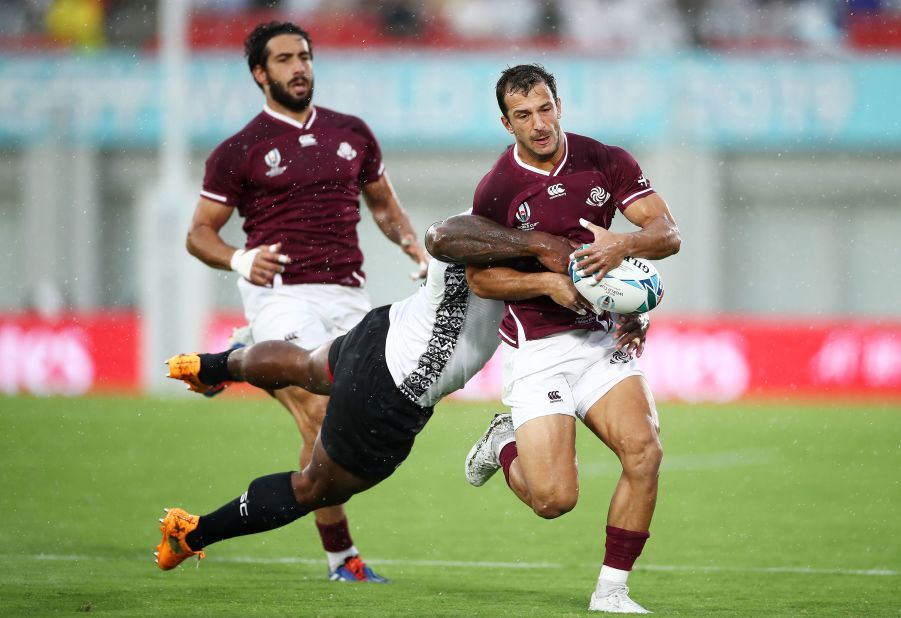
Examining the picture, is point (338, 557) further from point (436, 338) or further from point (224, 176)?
point (224, 176)

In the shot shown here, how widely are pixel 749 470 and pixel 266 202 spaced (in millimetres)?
6369

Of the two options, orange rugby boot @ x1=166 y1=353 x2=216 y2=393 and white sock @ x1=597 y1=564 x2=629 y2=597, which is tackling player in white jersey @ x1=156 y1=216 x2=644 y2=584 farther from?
white sock @ x1=597 y1=564 x2=629 y2=597

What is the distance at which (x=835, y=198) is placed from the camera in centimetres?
2511

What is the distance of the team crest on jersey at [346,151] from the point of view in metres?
8.08

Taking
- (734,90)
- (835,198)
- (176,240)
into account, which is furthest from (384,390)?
(835,198)

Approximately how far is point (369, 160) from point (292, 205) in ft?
2.04

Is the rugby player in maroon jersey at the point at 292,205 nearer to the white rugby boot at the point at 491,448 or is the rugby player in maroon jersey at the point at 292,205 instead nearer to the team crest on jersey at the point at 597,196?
the white rugby boot at the point at 491,448

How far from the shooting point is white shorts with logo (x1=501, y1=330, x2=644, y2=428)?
6.55 m

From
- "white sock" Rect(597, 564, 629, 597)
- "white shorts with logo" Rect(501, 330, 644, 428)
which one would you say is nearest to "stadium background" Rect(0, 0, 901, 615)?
"white shorts with logo" Rect(501, 330, 644, 428)

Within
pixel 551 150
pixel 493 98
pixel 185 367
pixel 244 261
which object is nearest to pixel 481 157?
pixel 493 98

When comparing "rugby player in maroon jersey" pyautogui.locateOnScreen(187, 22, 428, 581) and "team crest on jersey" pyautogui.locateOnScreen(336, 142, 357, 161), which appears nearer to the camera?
"rugby player in maroon jersey" pyautogui.locateOnScreen(187, 22, 428, 581)

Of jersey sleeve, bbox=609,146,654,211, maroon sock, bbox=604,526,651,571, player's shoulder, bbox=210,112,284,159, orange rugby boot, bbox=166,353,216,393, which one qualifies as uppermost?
player's shoulder, bbox=210,112,284,159

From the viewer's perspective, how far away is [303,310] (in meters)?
7.81

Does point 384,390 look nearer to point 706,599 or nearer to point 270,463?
point 706,599
